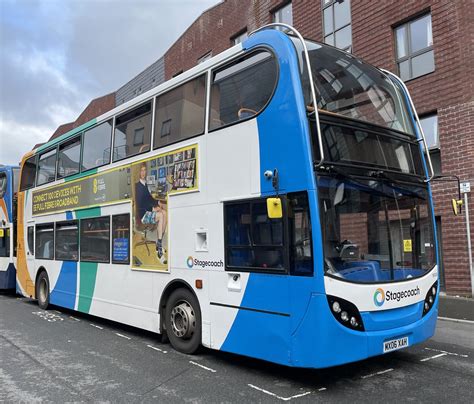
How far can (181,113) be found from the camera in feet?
22.4

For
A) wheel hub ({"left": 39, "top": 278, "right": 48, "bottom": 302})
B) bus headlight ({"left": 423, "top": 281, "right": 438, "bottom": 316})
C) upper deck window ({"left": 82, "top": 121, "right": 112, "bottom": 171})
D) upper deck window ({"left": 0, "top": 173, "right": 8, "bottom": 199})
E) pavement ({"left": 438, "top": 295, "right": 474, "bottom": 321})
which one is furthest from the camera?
upper deck window ({"left": 0, "top": 173, "right": 8, "bottom": 199})

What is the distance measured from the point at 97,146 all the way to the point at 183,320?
165 inches

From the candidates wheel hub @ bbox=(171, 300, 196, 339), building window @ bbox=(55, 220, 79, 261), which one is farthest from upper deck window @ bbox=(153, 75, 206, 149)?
building window @ bbox=(55, 220, 79, 261)

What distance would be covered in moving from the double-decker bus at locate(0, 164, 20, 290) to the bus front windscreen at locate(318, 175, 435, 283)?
11254 mm

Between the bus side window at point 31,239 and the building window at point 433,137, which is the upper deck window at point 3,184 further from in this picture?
the building window at point 433,137

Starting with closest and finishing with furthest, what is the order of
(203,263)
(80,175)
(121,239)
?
1. (203,263)
2. (121,239)
3. (80,175)

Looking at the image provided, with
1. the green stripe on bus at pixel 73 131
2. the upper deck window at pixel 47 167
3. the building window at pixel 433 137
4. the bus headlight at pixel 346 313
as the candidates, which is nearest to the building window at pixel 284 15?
the building window at pixel 433 137

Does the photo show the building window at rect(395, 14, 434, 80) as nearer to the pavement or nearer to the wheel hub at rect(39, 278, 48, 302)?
the pavement

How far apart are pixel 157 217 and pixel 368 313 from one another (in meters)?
3.55

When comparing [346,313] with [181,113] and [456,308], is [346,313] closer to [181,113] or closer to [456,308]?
[181,113]

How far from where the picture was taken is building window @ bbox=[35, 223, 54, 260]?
1072cm

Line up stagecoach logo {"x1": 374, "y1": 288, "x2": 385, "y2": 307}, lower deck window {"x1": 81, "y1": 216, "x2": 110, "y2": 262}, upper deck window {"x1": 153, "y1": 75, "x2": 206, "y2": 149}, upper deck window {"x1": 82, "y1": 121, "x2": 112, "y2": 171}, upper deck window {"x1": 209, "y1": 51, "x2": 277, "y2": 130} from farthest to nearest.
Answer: upper deck window {"x1": 82, "y1": 121, "x2": 112, "y2": 171}, lower deck window {"x1": 81, "y1": 216, "x2": 110, "y2": 262}, upper deck window {"x1": 153, "y1": 75, "x2": 206, "y2": 149}, upper deck window {"x1": 209, "y1": 51, "x2": 277, "y2": 130}, stagecoach logo {"x1": 374, "y1": 288, "x2": 385, "y2": 307}

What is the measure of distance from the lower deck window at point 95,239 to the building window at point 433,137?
9183mm

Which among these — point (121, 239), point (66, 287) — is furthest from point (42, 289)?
point (121, 239)
